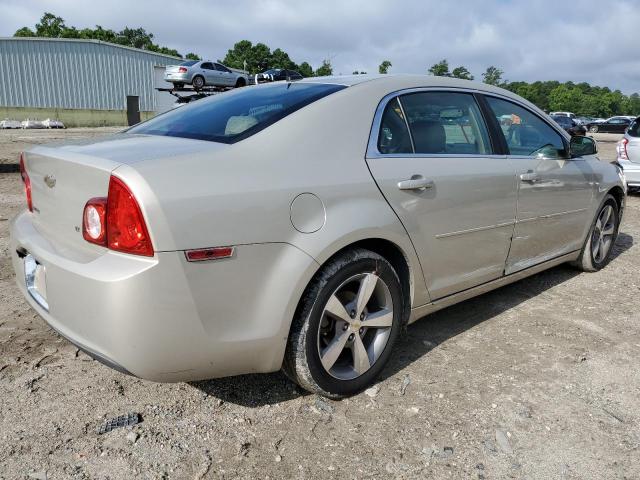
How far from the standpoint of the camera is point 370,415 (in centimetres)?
255

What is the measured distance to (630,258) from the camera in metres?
5.37

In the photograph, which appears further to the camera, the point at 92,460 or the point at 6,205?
the point at 6,205

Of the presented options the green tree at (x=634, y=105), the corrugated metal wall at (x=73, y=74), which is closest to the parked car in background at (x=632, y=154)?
the corrugated metal wall at (x=73, y=74)

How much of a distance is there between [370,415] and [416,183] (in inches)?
45.7

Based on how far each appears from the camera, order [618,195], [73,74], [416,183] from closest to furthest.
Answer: [416,183] → [618,195] → [73,74]

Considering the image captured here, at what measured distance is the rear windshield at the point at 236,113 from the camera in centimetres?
248

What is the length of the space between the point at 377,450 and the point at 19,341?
7.29 feet

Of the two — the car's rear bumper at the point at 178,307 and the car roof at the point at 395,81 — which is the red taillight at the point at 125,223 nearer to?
the car's rear bumper at the point at 178,307

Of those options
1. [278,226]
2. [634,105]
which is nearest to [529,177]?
[278,226]

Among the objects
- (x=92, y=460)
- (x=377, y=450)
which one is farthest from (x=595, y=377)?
(x=92, y=460)

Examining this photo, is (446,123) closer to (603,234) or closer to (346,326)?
(346,326)

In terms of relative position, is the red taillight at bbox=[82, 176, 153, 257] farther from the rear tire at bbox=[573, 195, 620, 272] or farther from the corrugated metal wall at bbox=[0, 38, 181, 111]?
the corrugated metal wall at bbox=[0, 38, 181, 111]

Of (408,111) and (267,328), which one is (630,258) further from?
(267,328)

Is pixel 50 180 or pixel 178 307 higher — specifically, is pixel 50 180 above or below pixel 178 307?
above
